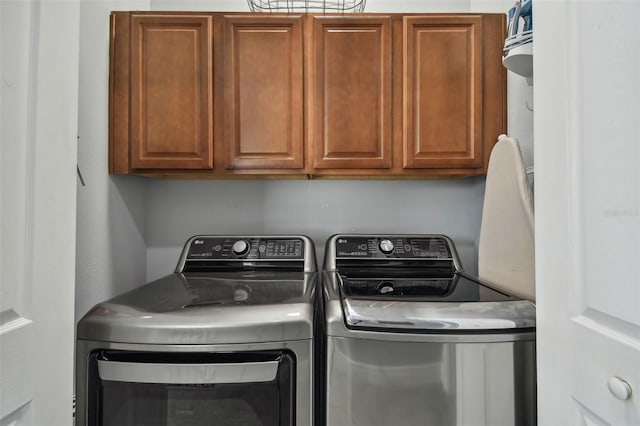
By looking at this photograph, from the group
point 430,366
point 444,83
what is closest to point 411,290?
point 430,366

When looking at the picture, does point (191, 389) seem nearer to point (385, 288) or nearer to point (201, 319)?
point (201, 319)

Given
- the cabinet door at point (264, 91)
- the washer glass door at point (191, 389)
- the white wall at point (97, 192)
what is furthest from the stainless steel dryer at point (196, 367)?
the cabinet door at point (264, 91)

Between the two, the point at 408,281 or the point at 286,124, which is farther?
the point at 286,124

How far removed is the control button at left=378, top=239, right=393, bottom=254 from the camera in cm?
155

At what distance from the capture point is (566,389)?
2.17 ft

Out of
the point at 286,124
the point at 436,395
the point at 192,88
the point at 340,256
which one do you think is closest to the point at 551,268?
the point at 436,395

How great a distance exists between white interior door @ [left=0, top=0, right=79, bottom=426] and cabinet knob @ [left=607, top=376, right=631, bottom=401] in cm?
93

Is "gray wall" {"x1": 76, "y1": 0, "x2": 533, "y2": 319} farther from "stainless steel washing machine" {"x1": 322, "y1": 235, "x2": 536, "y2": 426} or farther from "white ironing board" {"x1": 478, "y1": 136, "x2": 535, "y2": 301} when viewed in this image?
"stainless steel washing machine" {"x1": 322, "y1": 235, "x2": 536, "y2": 426}

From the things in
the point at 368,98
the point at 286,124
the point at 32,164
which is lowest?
the point at 32,164

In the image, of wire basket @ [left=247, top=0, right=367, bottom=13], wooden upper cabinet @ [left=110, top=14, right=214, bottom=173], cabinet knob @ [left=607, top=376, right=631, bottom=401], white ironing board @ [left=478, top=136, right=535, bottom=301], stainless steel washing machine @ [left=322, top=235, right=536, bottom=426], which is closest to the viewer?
cabinet knob @ [left=607, top=376, right=631, bottom=401]

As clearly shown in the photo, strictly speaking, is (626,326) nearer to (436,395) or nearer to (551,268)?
(551,268)

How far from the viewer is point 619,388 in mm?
520

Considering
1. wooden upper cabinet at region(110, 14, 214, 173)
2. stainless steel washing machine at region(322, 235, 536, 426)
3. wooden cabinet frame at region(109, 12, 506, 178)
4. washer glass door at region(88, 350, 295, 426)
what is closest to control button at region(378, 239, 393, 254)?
wooden cabinet frame at region(109, 12, 506, 178)

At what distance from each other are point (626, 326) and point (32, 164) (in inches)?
38.8
